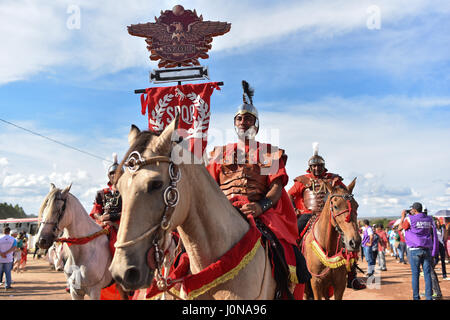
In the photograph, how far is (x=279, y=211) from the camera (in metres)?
3.77

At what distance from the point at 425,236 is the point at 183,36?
842cm

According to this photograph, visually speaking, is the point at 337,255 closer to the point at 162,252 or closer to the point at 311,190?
the point at 311,190

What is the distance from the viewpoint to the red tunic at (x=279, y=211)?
11.7ft

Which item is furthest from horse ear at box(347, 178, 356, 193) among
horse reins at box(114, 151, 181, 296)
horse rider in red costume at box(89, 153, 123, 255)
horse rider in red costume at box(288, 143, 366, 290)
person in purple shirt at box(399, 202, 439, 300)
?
horse reins at box(114, 151, 181, 296)

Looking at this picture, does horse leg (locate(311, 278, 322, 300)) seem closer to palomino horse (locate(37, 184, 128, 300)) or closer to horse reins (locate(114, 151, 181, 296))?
palomino horse (locate(37, 184, 128, 300))

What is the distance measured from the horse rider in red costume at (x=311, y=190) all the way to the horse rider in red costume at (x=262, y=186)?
4.20 metres

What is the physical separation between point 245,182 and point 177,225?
1.25 meters

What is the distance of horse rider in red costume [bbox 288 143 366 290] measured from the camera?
8039mm

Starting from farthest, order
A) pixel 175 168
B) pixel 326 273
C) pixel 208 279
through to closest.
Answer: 1. pixel 326 273
2. pixel 208 279
3. pixel 175 168

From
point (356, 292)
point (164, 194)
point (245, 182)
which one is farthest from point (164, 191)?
point (356, 292)

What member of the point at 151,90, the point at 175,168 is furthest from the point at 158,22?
the point at 175,168

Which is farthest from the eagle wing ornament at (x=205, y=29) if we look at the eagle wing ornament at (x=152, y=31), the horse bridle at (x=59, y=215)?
the horse bridle at (x=59, y=215)
